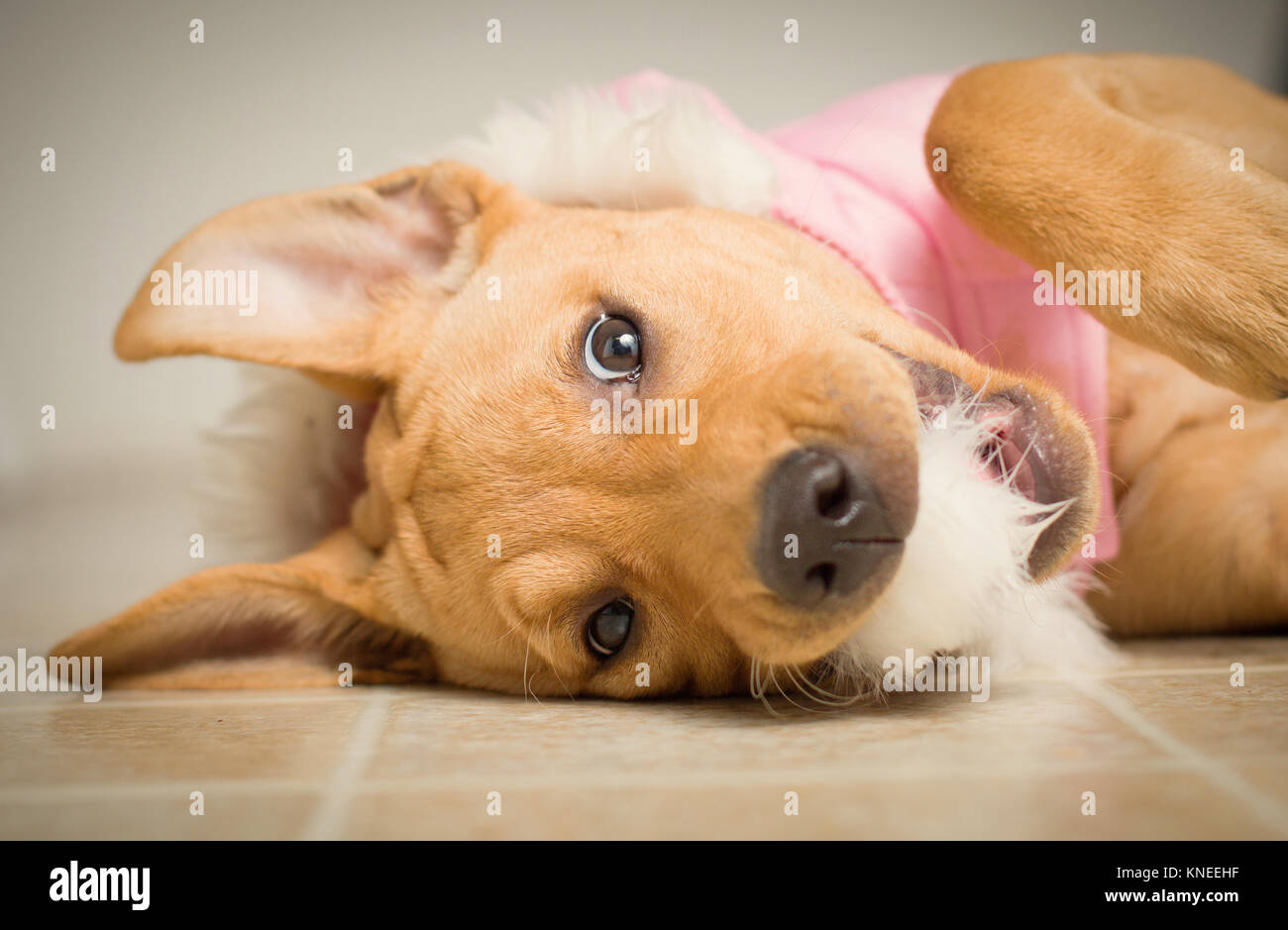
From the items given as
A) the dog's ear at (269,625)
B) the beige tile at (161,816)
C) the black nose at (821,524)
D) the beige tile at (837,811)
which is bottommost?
the beige tile at (161,816)

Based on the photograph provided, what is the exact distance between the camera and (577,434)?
1.67 m

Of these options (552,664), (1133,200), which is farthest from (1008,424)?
(552,664)

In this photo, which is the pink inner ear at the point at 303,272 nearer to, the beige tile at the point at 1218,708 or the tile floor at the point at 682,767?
the tile floor at the point at 682,767

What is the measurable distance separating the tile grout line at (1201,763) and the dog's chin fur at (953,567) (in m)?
0.21

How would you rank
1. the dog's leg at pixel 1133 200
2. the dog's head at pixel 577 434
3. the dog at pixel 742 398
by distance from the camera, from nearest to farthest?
the dog's head at pixel 577 434 < the dog at pixel 742 398 < the dog's leg at pixel 1133 200

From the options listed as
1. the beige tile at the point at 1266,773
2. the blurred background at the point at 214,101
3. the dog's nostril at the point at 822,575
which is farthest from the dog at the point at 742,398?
the blurred background at the point at 214,101

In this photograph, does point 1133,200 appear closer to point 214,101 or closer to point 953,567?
point 953,567

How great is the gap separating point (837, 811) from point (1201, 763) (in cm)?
46

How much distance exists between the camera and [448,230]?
223cm

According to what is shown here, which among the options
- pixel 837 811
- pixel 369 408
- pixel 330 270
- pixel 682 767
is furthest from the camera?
pixel 369 408

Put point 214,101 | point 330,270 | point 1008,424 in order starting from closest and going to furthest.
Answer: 1. point 1008,424
2. point 330,270
3. point 214,101

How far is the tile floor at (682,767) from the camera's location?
46.4 inches

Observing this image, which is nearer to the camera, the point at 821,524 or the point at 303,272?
the point at 821,524

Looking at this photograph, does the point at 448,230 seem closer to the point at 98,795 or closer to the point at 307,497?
the point at 307,497
